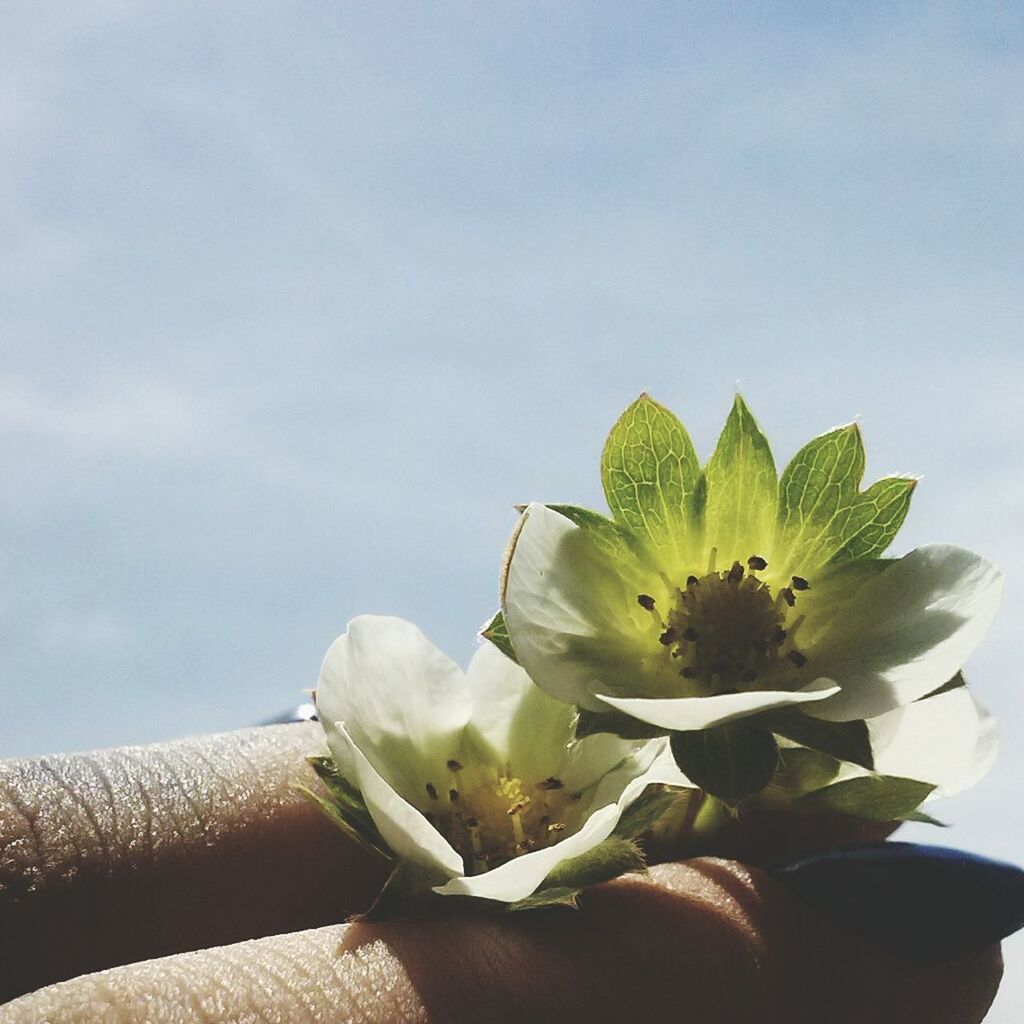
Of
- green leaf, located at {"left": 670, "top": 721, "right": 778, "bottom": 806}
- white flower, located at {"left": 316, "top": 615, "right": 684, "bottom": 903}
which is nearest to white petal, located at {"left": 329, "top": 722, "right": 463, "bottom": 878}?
white flower, located at {"left": 316, "top": 615, "right": 684, "bottom": 903}

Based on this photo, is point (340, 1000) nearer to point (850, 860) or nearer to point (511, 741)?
point (511, 741)

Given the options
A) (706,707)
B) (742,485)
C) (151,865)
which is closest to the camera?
(706,707)

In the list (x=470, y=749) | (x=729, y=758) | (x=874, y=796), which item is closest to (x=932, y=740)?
(x=874, y=796)

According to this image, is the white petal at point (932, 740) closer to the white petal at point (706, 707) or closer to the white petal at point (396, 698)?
the white petal at point (706, 707)

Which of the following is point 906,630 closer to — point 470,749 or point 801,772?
point 801,772

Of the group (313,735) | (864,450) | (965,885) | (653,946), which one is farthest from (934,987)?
(313,735)

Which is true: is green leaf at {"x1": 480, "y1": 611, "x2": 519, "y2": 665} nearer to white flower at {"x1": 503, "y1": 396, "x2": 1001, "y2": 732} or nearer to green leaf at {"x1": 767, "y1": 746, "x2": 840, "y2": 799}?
white flower at {"x1": 503, "y1": 396, "x2": 1001, "y2": 732}
